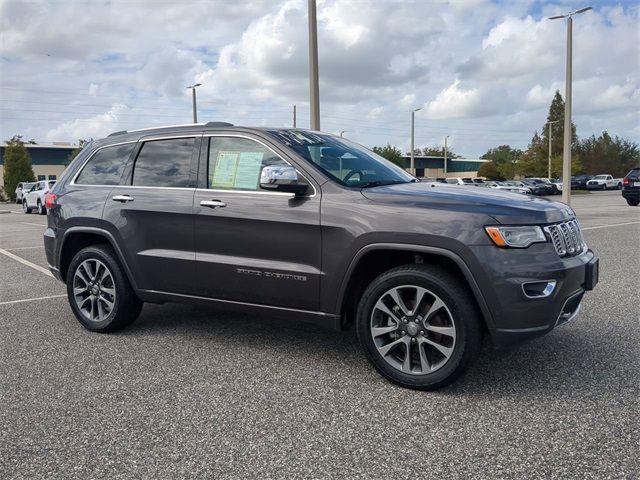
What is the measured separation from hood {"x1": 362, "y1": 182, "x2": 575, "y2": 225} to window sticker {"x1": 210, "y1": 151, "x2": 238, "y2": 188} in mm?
1104

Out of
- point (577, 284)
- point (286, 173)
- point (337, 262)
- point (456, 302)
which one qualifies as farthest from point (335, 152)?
point (577, 284)

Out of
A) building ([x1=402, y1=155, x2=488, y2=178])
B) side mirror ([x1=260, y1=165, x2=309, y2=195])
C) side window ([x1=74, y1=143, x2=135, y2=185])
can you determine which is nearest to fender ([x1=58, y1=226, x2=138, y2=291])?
side window ([x1=74, y1=143, x2=135, y2=185])

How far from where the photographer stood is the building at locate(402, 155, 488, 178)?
306ft

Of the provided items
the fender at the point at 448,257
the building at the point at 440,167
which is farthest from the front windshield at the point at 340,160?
the building at the point at 440,167

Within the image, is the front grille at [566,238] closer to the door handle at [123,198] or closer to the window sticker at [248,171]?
the window sticker at [248,171]

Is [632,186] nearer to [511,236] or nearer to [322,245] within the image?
[511,236]

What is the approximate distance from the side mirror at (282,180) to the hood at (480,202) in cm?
45

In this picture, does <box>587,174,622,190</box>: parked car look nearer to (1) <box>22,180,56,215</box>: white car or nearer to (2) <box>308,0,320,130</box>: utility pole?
(1) <box>22,180,56,215</box>: white car

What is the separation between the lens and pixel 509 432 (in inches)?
125

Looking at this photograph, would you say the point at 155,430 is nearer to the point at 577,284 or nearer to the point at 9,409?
the point at 9,409

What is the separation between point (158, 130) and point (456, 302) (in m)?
3.02

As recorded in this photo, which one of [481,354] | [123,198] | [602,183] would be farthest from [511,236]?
[602,183]

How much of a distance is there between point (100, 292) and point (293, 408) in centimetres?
256

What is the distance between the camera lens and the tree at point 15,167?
54.9 m
